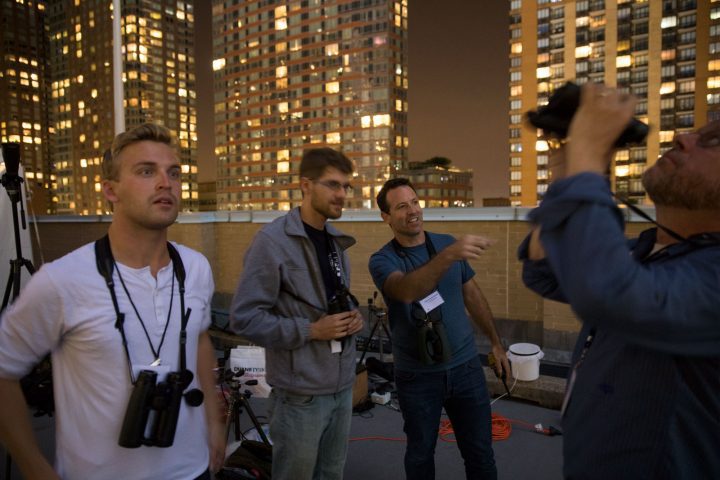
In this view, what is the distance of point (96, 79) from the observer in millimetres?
127500

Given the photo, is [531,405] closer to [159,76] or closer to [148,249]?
[148,249]

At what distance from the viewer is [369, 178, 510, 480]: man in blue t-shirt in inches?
114

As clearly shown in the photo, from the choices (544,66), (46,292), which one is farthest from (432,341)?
(544,66)

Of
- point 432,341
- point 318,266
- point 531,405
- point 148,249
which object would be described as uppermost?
point 148,249

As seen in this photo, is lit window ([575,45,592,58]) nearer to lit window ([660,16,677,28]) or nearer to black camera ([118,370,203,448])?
lit window ([660,16,677,28])

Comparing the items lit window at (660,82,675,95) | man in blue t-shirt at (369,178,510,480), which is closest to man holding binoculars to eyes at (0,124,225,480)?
man in blue t-shirt at (369,178,510,480)

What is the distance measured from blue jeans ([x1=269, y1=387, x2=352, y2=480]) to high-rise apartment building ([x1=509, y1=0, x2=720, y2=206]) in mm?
78933

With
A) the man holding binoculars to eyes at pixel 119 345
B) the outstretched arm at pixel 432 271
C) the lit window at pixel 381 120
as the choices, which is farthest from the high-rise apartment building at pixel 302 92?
the man holding binoculars to eyes at pixel 119 345

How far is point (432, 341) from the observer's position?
2.89 m

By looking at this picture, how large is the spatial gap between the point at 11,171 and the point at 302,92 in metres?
130

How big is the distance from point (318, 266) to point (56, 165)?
161m

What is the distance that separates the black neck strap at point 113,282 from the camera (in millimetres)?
1650

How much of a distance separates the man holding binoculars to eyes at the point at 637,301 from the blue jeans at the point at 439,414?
165 centimetres

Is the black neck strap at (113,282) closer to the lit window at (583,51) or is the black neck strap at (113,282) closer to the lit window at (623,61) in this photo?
the lit window at (623,61)
